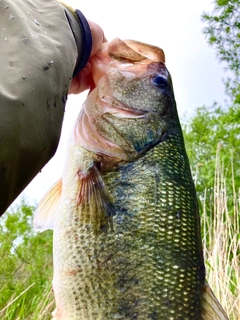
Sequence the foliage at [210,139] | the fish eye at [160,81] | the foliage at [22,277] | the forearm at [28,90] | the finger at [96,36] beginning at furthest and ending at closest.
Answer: the foliage at [210,139]
the foliage at [22,277]
the fish eye at [160,81]
the finger at [96,36]
the forearm at [28,90]

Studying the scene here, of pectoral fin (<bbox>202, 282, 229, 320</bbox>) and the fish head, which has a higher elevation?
the fish head

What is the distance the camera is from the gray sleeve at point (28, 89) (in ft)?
4.11

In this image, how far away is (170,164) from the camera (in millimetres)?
1995

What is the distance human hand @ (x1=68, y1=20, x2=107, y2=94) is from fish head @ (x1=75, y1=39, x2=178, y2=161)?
0.04 m

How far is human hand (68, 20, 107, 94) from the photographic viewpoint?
1959 mm

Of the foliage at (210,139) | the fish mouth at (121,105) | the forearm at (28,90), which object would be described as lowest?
the foliage at (210,139)

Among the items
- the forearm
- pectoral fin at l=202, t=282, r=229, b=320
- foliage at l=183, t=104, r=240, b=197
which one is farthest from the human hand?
foliage at l=183, t=104, r=240, b=197

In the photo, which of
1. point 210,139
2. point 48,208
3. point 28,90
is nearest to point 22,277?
point 48,208

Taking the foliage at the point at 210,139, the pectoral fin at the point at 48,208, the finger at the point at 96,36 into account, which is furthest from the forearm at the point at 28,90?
the foliage at the point at 210,139

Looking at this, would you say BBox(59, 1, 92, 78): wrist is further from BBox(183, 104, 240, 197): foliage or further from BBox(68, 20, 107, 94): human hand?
BBox(183, 104, 240, 197): foliage

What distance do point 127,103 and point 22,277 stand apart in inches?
129

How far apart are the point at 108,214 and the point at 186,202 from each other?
1.08 ft

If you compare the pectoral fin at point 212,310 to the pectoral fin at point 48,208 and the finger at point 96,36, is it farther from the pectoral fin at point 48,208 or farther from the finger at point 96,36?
the finger at point 96,36

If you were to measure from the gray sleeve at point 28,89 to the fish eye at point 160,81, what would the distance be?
660 mm
